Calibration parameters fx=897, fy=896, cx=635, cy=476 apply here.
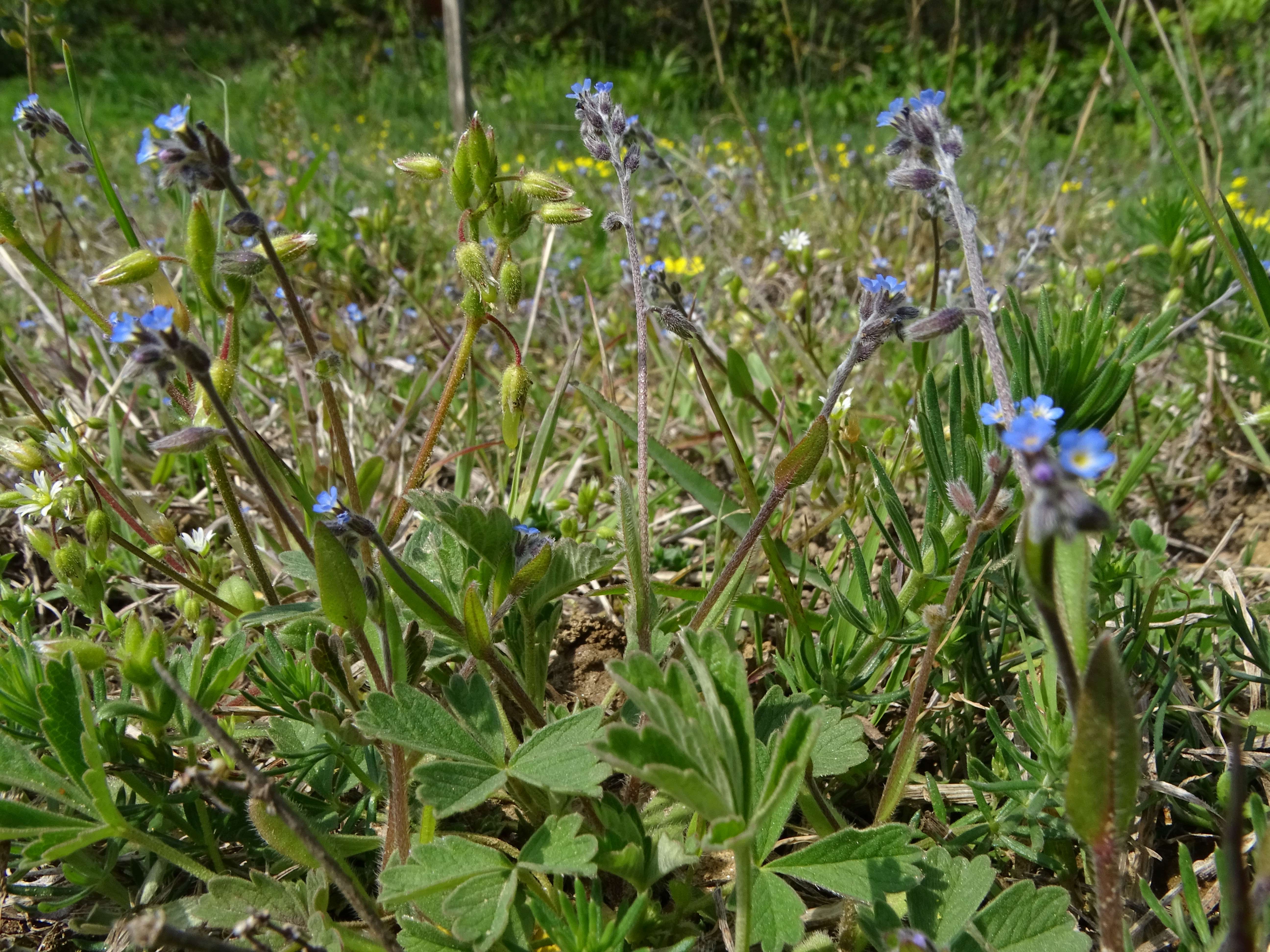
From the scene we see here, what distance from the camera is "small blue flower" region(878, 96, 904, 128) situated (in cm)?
135

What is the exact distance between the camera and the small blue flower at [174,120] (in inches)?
50.7

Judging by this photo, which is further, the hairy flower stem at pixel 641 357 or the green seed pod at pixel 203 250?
the hairy flower stem at pixel 641 357

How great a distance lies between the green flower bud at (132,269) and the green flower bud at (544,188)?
57 centimetres

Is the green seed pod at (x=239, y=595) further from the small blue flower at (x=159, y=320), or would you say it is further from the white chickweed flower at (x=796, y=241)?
the white chickweed flower at (x=796, y=241)

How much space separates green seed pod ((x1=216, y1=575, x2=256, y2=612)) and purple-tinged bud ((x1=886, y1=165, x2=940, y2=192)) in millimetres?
1298

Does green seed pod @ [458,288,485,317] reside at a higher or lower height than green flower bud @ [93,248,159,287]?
higher

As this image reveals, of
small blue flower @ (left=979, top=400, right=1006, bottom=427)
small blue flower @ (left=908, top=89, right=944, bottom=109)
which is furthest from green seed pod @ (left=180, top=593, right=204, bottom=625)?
small blue flower @ (left=908, top=89, right=944, bottom=109)

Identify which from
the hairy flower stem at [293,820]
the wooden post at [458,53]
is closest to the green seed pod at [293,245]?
the hairy flower stem at [293,820]

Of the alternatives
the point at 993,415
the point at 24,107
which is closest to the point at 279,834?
the point at 993,415

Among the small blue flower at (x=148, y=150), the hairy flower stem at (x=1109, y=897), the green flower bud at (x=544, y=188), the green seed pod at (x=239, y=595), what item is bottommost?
the hairy flower stem at (x=1109, y=897)

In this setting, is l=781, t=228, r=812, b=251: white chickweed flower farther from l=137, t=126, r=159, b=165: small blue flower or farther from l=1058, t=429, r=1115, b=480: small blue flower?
l=1058, t=429, r=1115, b=480: small blue flower

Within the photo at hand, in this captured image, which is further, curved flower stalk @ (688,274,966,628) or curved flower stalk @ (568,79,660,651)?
curved flower stalk @ (568,79,660,651)

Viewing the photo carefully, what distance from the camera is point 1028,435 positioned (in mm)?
722

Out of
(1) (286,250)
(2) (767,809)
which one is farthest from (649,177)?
(2) (767,809)
